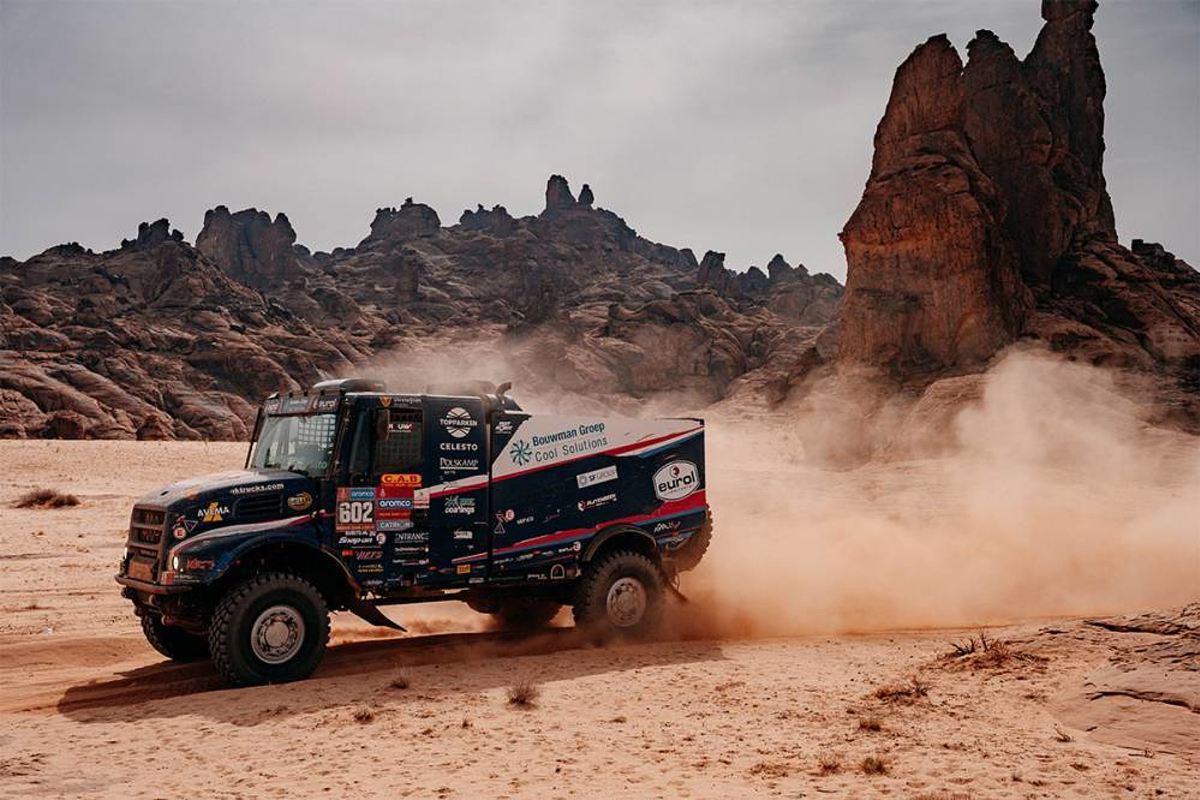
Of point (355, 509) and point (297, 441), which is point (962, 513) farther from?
point (297, 441)

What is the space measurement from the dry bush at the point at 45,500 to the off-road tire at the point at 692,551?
20.3 meters

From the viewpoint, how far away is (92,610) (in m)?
13.5

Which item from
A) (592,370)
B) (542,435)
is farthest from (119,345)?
(542,435)

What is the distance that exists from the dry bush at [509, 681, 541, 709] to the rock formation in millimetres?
41881

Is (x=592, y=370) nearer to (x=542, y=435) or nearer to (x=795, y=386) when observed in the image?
(x=795, y=386)

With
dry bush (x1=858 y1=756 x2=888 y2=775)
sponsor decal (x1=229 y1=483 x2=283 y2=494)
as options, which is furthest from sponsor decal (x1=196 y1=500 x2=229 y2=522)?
dry bush (x1=858 y1=756 x2=888 y2=775)

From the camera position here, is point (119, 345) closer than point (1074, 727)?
No

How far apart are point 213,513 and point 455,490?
2.71 meters

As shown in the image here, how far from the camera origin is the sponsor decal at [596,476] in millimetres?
11648

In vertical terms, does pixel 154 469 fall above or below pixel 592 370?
below

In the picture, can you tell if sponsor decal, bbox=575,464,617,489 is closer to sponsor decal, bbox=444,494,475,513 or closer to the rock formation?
sponsor decal, bbox=444,494,475,513

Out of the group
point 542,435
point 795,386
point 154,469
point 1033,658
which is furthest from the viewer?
point 795,386

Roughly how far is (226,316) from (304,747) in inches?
4031

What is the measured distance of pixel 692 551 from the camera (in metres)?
12.6
